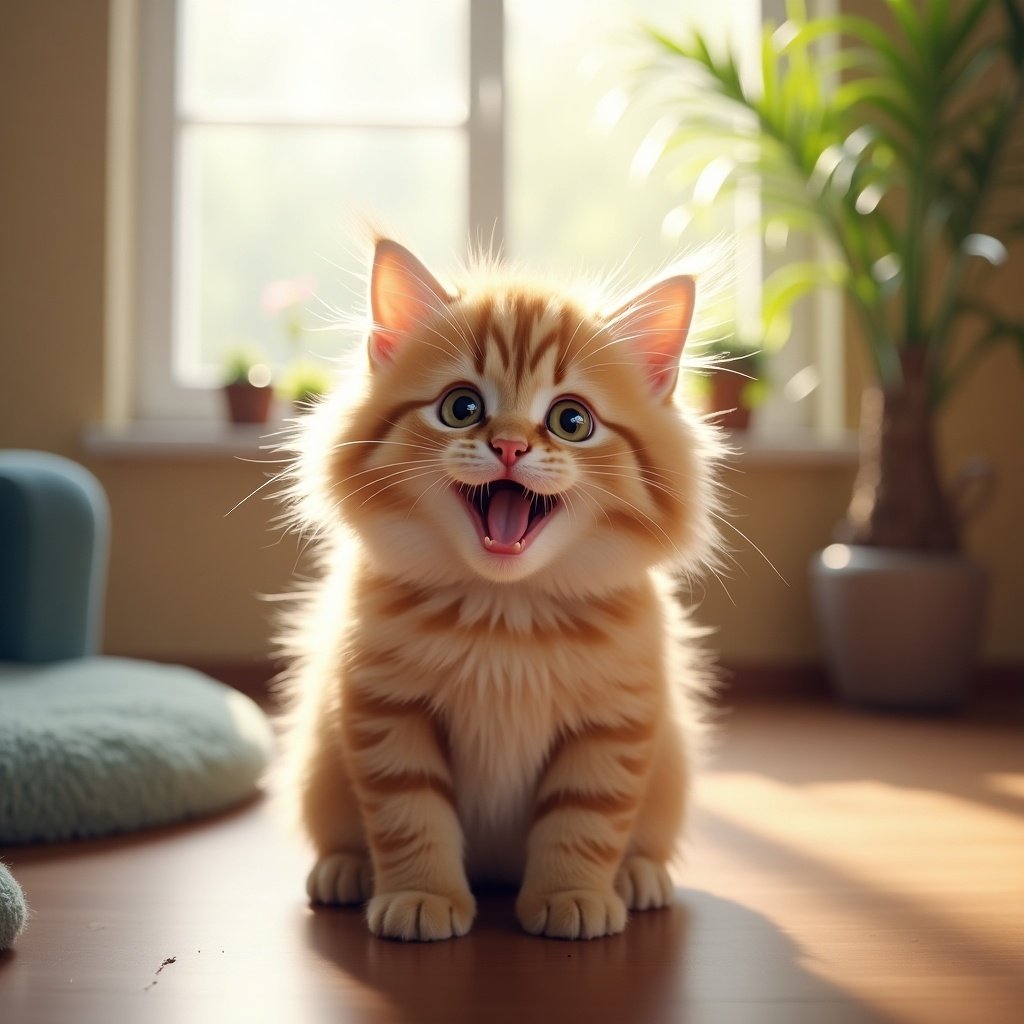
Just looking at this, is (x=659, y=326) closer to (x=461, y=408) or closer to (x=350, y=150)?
(x=461, y=408)

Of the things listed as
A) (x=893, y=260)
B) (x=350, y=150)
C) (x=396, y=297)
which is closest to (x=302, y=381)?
(x=350, y=150)

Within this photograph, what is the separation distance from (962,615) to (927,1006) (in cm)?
181

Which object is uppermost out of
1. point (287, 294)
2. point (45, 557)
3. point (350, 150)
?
point (350, 150)

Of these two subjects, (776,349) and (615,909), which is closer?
(615,909)

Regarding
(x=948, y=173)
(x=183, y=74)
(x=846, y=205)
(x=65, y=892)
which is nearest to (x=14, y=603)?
(x=65, y=892)

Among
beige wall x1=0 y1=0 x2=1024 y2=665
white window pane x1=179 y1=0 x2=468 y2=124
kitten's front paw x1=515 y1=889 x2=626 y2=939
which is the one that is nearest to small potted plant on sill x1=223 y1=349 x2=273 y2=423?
beige wall x1=0 y1=0 x2=1024 y2=665

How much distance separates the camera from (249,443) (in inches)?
113

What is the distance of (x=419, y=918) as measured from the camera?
1050 mm

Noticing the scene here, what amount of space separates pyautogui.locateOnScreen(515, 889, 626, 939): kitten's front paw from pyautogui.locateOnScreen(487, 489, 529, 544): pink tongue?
32cm

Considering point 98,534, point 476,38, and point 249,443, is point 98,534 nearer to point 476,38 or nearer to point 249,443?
point 249,443

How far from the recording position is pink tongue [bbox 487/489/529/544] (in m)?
1.05

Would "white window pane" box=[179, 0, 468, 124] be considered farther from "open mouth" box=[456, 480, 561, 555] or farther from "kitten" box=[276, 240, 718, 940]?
"open mouth" box=[456, 480, 561, 555]

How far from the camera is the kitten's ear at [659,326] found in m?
1.12

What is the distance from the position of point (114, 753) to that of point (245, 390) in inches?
59.7
